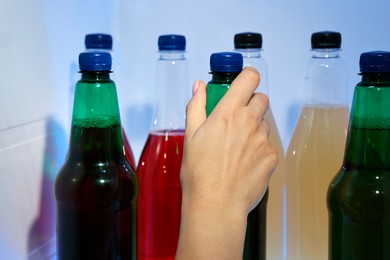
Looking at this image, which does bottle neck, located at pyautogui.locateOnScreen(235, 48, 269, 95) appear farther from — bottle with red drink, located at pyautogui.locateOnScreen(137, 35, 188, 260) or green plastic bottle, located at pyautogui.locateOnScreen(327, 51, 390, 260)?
green plastic bottle, located at pyautogui.locateOnScreen(327, 51, 390, 260)

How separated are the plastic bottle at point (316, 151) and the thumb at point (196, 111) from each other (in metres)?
0.20

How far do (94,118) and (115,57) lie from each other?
33cm

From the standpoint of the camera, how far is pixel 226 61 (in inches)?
24.6

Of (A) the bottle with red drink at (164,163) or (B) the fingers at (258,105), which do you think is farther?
(A) the bottle with red drink at (164,163)

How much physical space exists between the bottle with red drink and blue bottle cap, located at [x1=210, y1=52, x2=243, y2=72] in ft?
0.47

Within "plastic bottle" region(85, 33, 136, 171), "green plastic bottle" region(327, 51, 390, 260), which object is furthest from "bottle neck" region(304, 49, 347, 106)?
"plastic bottle" region(85, 33, 136, 171)

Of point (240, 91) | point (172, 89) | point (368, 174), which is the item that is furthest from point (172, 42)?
point (368, 174)

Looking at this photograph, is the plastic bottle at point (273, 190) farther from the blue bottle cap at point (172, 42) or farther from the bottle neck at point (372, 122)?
the bottle neck at point (372, 122)

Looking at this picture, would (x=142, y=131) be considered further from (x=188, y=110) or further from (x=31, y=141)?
(x=188, y=110)

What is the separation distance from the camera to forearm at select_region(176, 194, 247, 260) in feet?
1.73

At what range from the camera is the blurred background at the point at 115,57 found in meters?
0.71

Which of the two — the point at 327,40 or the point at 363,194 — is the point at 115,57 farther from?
the point at 363,194

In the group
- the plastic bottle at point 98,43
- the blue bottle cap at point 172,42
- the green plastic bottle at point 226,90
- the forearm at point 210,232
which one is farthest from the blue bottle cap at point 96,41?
the forearm at point 210,232

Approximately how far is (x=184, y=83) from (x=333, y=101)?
22 centimetres
